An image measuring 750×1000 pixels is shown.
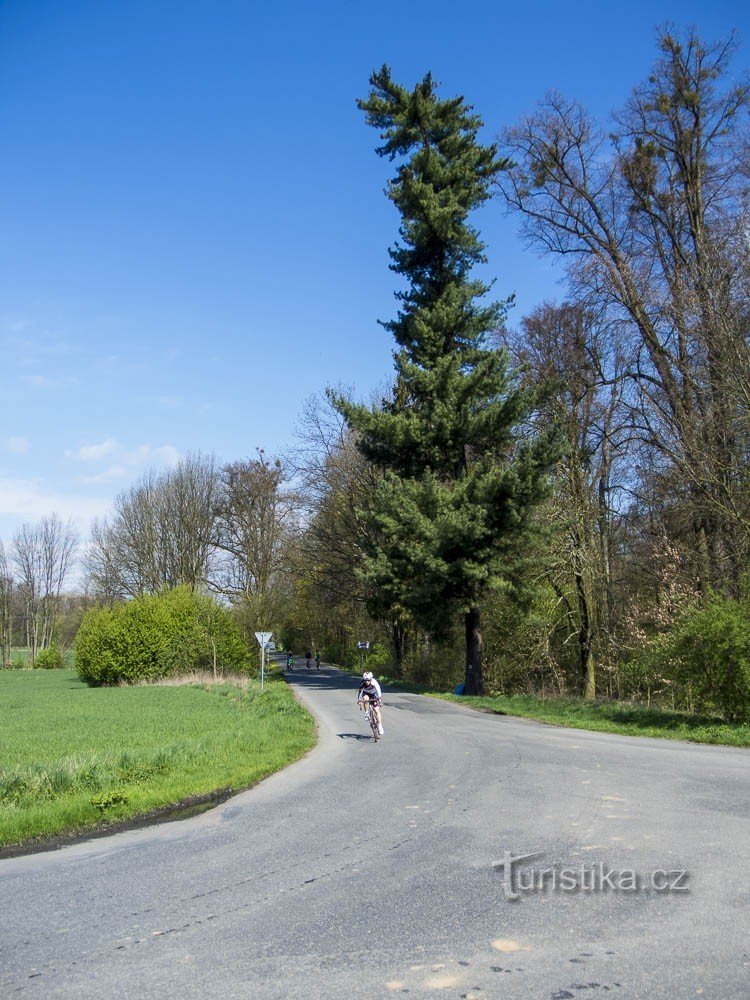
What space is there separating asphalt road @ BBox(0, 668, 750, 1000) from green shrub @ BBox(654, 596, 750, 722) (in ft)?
18.0

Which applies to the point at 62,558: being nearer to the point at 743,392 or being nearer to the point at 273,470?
the point at 273,470

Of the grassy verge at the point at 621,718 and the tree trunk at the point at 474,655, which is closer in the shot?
the grassy verge at the point at 621,718

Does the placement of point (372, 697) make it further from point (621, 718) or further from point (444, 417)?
point (444, 417)

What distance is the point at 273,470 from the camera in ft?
194

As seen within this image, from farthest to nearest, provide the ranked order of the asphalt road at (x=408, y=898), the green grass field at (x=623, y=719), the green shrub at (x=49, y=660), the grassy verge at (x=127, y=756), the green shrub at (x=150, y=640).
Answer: the green shrub at (x=49, y=660) < the green shrub at (x=150, y=640) < the green grass field at (x=623, y=719) < the grassy verge at (x=127, y=756) < the asphalt road at (x=408, y=898)

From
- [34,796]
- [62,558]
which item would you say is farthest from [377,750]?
[62,558]

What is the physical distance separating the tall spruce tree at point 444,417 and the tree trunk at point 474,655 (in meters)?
0.04

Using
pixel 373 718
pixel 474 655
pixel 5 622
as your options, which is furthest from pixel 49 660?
pixel 373 718

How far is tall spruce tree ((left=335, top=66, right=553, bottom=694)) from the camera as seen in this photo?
25.4m

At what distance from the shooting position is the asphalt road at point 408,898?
13.5ft

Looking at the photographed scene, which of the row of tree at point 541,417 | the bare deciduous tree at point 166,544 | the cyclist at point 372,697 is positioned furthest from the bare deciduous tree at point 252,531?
the cyclist at point 372,697

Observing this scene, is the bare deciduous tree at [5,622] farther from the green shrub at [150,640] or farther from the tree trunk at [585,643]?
the tree trunk at [585,643]

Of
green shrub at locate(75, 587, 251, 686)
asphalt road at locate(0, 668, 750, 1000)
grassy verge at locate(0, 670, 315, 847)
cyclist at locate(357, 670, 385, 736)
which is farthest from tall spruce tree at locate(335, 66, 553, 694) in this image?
green shrub at locate(75, 587, 251, 686)

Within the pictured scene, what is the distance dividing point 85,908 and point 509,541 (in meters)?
21.5
